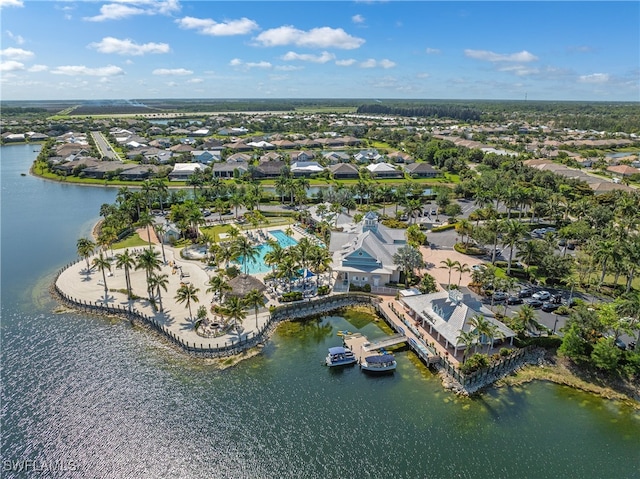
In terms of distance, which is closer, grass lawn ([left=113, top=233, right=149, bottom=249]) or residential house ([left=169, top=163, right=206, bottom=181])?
grass lawn ([left=113, top=233, right=149, bottom=249])

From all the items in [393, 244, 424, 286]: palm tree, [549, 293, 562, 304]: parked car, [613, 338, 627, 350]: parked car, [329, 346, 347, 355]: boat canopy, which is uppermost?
[393, 244, 424, 286]: palm tree

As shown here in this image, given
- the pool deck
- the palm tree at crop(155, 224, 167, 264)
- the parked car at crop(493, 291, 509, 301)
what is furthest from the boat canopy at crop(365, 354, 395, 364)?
the palm tree at crop(155, 224, 167, 264)

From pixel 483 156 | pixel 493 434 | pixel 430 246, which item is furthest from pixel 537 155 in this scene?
pixel 493 434

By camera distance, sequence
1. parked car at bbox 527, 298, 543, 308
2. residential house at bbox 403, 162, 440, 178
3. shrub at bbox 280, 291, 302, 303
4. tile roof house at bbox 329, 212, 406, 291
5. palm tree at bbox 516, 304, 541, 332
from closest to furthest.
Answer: palm tree at bbox 516, 304, 541, 332, parked car at bbox 527, 298, 543, 308, shrub at bbox 280, 291, 302, 303, tile roof house at bbox 329, 212, 406, 291, residential house at bbox 403, 162, 440, 178

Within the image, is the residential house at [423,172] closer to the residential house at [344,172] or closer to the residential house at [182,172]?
the residential house at [344,172]

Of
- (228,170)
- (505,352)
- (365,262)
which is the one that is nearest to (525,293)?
(505,352)

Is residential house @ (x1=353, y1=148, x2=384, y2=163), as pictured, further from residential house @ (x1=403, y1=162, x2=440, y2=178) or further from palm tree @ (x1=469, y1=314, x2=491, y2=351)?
palm tree @ (x1=469, y1=314, x2=491, y2=351)

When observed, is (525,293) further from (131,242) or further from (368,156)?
(368,156)
